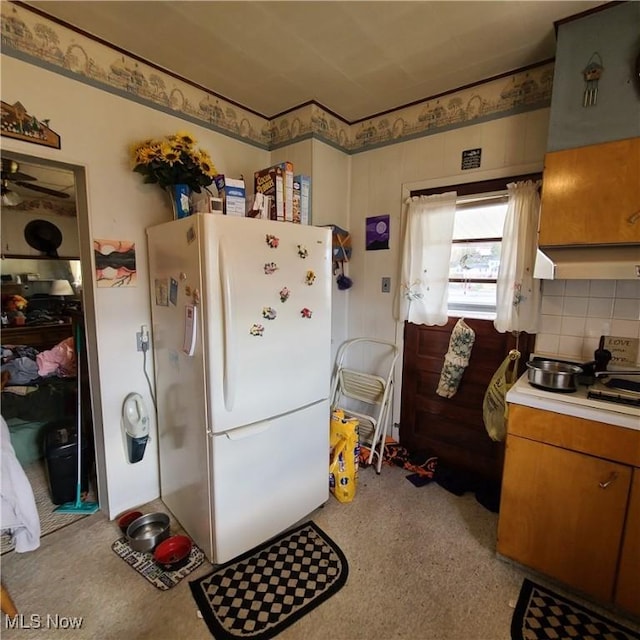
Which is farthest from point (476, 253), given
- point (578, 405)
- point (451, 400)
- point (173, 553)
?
point (173, 553)

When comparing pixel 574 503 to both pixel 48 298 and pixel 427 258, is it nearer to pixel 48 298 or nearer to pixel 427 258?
pixel 427 258

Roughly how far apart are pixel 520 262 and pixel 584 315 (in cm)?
44

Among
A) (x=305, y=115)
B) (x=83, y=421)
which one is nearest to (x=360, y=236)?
(x=305, y=115)

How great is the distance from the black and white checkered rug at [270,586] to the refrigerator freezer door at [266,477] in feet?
0.24

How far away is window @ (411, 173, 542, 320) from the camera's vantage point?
7.15ft

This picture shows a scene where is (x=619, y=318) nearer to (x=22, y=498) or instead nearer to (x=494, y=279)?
(x=494, y=279)

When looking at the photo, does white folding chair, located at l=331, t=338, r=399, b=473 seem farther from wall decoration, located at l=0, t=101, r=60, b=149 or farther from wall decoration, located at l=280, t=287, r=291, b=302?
wall decoration, located at l=0, t=101, r=60, b=149

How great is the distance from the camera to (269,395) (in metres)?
1.72

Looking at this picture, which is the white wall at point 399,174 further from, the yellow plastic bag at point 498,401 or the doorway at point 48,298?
the doorway at point 48,298

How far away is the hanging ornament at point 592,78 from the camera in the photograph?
1490 millimetres

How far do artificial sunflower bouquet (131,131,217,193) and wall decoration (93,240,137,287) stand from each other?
411 mm

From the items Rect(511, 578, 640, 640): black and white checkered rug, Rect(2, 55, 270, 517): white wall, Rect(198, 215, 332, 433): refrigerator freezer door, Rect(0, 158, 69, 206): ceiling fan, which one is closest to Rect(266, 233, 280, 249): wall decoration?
Rect(198, 215, 332, 433): refrigerator freezer door

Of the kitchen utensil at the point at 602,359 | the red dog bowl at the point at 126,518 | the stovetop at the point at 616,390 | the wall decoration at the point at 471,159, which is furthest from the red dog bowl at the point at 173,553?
the wall decoration at the point at 471,159

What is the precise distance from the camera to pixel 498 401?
6.61ft
